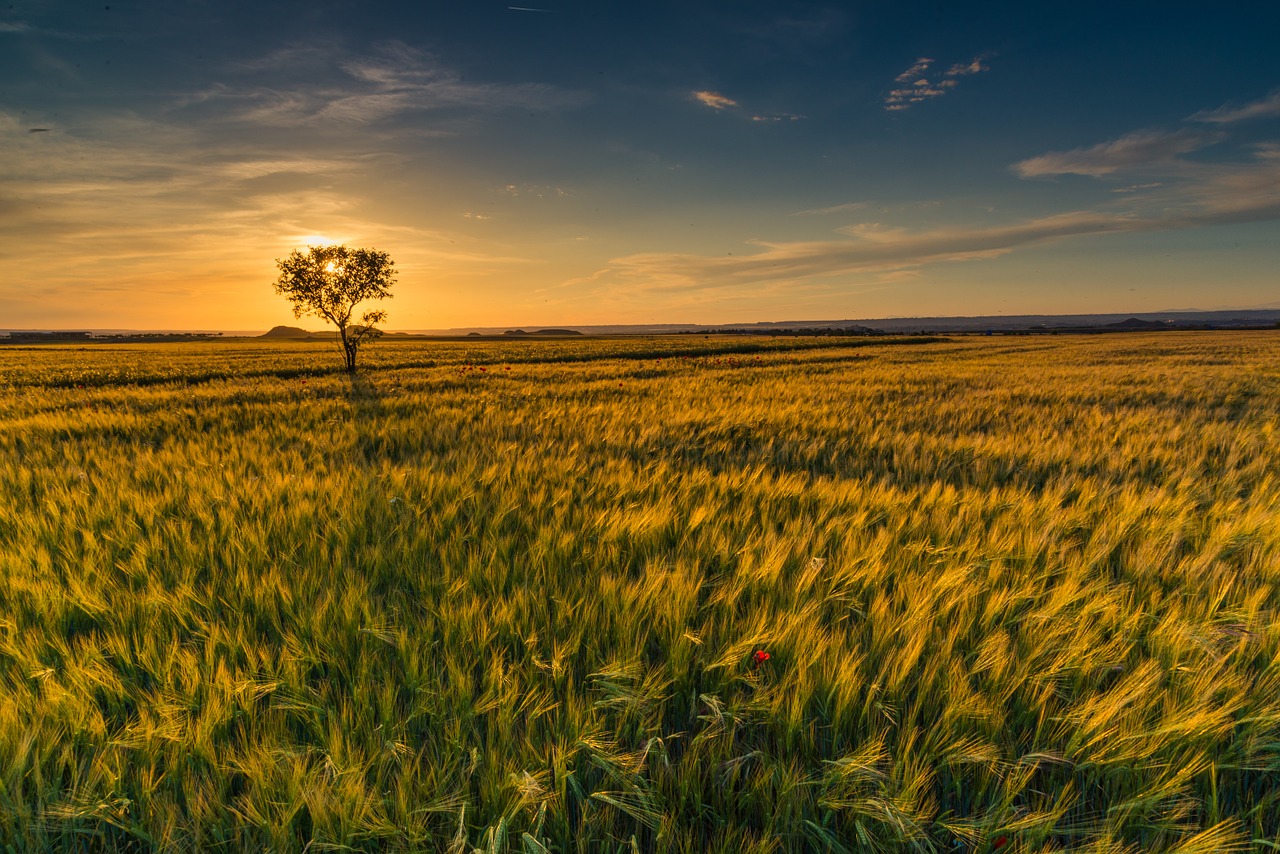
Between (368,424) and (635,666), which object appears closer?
(635,666)

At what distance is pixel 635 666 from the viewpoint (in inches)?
71.1

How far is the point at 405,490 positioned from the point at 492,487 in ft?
2.11

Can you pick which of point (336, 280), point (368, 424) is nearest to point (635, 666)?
point (368, 424)

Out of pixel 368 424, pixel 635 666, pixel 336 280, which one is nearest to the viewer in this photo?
pixel 635 666

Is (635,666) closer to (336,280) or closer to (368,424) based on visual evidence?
(368,424)

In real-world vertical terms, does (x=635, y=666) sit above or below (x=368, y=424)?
below

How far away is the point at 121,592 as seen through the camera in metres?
2.39

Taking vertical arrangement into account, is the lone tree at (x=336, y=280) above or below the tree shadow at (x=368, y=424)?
above

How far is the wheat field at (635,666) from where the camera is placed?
137 cm

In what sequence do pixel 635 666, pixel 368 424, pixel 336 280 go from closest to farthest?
pixel 635 666 → pixel 368 424 → pixel 336 280

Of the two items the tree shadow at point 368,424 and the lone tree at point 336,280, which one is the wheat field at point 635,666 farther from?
the lone tree at point 336,280

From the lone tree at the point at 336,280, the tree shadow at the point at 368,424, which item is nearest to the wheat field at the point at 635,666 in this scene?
the tree shadow at the point at 368,424

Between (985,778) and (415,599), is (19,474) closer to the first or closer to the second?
(415,599)

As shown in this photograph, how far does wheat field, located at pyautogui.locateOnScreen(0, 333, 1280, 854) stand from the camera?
1366 mm
